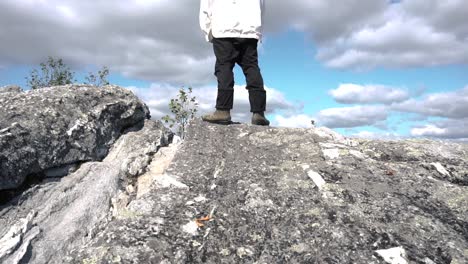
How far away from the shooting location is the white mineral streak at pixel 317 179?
4293mm

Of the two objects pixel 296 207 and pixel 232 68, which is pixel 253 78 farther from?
pixel 296 207

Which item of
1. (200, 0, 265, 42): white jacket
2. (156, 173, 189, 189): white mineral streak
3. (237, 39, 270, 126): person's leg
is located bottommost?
(156, 173, 189, 189): white mineral streak

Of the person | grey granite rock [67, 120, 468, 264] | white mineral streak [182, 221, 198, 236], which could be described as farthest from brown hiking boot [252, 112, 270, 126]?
white mineral streak [182, 221, 198, 236]

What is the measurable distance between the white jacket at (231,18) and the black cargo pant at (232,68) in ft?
0.38

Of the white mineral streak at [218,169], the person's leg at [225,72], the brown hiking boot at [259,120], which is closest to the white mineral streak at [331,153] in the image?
the white mineral streak at [218,169]

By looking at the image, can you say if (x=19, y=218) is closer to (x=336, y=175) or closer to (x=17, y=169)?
(x=17, y=169)

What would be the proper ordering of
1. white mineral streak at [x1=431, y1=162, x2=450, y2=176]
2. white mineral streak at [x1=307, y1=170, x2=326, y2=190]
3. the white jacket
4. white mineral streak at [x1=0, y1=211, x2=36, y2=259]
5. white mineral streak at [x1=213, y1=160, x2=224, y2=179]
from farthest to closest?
the white jacket < white mineral streak at [x1=431, y1=162, x2=450, y2=176] < white mineral streak at [x1=213, y1=160, x2=224, y2=179] < white mineral streak at [x1=307, y1=170, x2=326, y2=190] < white mineral streak at [x1=0, y1=211, x2=36, y2=259]

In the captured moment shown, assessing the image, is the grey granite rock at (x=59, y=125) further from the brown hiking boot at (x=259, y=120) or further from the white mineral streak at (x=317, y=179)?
the white mineral streak at (x=317, y=179)

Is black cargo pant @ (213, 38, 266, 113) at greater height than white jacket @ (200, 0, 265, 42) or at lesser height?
lesser

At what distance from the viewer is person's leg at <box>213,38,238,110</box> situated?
648 centimetres

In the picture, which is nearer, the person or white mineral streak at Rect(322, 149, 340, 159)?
white mineral streak at Rect(322, 149, 340, 159)

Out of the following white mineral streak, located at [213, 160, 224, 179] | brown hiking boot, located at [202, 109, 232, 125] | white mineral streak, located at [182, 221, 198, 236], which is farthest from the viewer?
brown hiking boot, located at [202, 109, 232, 125]

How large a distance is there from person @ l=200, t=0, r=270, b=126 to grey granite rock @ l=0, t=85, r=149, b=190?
156 centimetres

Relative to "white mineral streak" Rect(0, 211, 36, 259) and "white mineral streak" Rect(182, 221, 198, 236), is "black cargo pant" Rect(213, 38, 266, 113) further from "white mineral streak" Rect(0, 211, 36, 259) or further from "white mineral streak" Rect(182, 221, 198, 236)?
"white mineral streak" Rect(0, 211, 36, 259)
